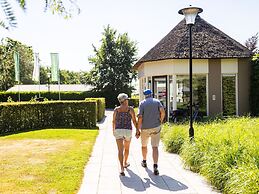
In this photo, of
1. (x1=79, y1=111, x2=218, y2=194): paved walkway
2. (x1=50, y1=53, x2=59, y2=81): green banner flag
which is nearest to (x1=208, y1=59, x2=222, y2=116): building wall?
(x1=79, y1=111, x2=218, y2=194): paved walkway

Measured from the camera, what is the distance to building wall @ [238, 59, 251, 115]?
776 inches

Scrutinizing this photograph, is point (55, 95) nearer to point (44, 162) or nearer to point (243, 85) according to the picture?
point (243, 85)

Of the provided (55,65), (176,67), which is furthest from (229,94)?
(55,65)

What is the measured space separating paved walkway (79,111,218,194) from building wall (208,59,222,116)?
9.77 meters

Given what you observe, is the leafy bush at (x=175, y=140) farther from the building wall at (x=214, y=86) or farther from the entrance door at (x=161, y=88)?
the entrance door at (x=161, y=88)

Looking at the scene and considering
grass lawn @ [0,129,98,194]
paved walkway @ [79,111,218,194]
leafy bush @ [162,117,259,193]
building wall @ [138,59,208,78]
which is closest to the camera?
leafy bush @ [162,117,259,193]

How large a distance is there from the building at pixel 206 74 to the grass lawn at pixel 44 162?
21.0ft

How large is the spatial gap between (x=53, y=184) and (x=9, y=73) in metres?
6.32

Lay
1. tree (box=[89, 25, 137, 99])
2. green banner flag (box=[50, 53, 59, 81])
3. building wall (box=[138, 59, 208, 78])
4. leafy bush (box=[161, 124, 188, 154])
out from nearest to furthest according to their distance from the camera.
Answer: leafy bush (box=[161, 124, 188, 154])
building wall (box=[138, 59, 208, 78])
green banner flag (box=[50, 53, 59, 81])
tree (box=[89, 25, 137, 99])

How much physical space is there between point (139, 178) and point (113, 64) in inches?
1559

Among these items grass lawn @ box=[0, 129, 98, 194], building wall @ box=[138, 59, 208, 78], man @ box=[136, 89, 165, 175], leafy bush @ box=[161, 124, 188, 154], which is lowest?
grass lawn @ box=[0, 129, 98, 194]

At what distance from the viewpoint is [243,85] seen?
781 inches

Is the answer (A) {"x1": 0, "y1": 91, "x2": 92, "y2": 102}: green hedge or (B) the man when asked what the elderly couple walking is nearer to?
(B) the man

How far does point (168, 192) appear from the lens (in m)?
6.54
